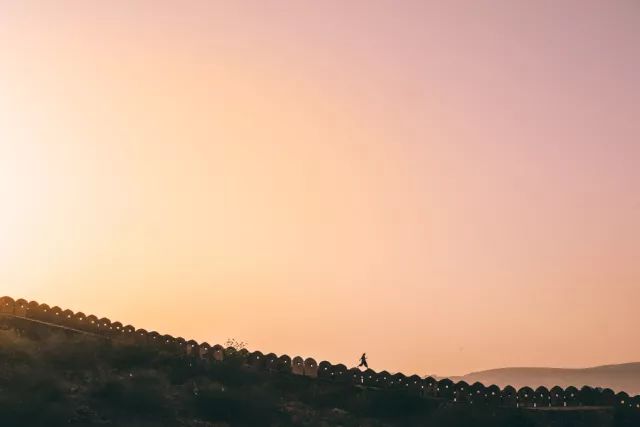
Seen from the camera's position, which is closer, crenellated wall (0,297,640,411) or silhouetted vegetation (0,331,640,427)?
→ silhouetted vegetation (0,331,640,427)

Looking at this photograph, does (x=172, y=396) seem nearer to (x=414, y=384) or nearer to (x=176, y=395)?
(x=176, y=395)

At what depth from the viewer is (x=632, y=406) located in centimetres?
4281

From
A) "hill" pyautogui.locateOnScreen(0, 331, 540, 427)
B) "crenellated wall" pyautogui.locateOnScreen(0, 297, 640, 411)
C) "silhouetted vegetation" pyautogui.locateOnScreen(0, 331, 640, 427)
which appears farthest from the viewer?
"crenellated wall" pyautogui.locateOnScreen(0, 297, 640, 411)

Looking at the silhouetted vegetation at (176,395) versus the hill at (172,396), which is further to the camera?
the silhouetted vegetation at (176,395)

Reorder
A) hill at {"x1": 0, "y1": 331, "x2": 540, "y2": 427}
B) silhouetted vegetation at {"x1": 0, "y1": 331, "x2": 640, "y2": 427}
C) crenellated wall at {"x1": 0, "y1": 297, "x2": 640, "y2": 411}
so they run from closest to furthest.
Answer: hill at {"x1": 0, "y1": 331, "x2": 540, "y2": 427} → silhouetted vegetation at {"x1": 0, "y1": 331, "x2": 640, "y2": 427} → crenellated wall at {"x1": 0, "y1": 297, "x2": 640, "y2": 411}

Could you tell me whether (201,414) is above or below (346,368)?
below

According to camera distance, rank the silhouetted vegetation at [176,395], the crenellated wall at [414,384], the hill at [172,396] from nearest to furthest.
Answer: the hill at [172,396] < the silhouetted vegetation at [176,395] < the crenellated wall at [414,384]

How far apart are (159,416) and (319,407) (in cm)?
713

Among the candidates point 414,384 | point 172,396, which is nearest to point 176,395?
point 172,396

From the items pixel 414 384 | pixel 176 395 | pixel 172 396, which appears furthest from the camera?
pixel 414 384

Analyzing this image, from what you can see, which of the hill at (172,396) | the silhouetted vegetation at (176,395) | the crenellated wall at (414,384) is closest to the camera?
the hill at (172,396)

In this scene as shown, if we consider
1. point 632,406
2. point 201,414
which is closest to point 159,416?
point 201,414

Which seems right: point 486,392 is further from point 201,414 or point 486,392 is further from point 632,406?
point 201,414

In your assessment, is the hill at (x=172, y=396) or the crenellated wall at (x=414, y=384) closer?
the hill at (x=172, y=396)
